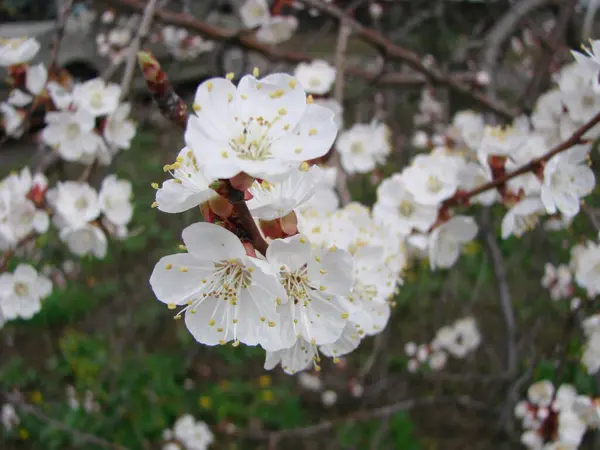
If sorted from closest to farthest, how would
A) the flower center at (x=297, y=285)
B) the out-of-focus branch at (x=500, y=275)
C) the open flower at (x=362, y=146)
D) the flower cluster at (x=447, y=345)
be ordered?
the flower center at (x=297, y=285)
the out-of-focus branch at (x=500, y=275)
the open flower at (x=362, y=146)
the flower cluster at (x=447, y=345)

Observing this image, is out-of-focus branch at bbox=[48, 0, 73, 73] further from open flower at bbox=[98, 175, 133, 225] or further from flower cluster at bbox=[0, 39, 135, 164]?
open flower at bbox=[98, 175, 133, 225]

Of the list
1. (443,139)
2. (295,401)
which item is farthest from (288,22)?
(295,401)

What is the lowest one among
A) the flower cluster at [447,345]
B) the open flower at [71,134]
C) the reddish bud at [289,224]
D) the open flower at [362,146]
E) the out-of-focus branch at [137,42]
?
the flower cluster at [447,345]

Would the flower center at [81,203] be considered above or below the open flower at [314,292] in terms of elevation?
below

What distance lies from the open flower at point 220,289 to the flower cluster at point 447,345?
7.67ft

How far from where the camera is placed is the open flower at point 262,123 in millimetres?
565

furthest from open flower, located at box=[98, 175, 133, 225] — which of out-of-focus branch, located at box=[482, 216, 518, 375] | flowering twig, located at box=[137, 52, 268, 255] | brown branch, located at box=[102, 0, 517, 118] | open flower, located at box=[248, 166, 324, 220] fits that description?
out-of-focus branch, located at box=[482, 216, 518, 375]

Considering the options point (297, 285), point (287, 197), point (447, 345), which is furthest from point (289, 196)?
point (447, 345)

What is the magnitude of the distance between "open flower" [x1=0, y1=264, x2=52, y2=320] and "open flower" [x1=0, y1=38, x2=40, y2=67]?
529 millimetres

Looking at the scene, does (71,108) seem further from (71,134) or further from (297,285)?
(297,285)

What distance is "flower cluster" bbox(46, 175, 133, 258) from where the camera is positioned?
1.27 metres

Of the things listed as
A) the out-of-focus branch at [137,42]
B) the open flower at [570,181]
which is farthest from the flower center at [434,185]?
the out-of-focus branch at [137,42]

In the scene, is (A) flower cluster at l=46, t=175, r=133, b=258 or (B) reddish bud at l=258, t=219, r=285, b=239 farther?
(A) flower cluster at l=46, t=175, r=133, b=258

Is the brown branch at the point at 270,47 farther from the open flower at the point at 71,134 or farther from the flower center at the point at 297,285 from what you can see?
the flower center at the point at 297,285
